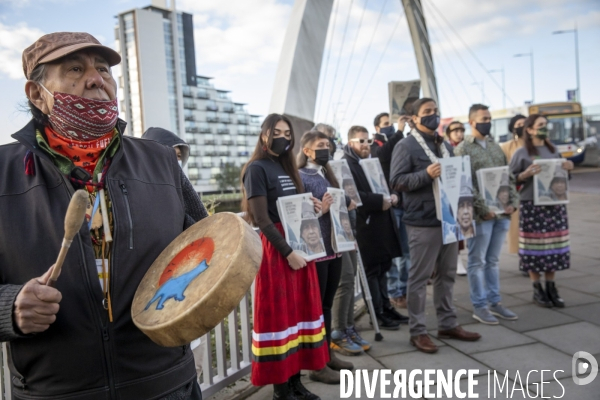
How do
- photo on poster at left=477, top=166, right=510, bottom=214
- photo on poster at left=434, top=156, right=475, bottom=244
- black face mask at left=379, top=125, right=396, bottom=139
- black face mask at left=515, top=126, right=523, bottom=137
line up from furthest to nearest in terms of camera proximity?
black face mask at left=379, top=125, right=396, bottom=139 → black face mask at left=515, top=126, right=523, bottom=137 → photo on poster at left=477, top=166, right=510, bottom=214 → photo on poster at left=434, top=156, right=475, bottom=244

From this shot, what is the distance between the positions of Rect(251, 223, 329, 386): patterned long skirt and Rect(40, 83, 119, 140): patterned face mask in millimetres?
2095

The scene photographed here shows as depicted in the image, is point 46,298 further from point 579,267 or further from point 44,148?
point 579,267

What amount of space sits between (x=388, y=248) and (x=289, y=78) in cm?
473

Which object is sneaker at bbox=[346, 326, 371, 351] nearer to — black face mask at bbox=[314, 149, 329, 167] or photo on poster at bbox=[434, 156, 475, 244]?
photo on poster at bbox=[434, 156, 475, 244]

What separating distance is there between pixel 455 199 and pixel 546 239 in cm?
169

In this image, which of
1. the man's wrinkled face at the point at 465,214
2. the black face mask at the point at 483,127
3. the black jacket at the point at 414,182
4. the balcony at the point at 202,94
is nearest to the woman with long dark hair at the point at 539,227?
the black face mask at the point at 483,127

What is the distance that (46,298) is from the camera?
4.72ft

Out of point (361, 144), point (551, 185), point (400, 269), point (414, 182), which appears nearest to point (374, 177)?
point (361, 144)

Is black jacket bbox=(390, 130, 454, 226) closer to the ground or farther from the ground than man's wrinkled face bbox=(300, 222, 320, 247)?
farther from the ground

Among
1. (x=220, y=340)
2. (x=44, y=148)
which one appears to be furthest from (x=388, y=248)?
(x=44, y=148)

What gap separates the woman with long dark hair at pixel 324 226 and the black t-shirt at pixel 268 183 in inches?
14.4

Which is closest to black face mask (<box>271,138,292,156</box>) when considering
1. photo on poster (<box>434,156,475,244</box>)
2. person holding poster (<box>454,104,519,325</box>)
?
photo on poster (<box>434,156,475,244</box>)

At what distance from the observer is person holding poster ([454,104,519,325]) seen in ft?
17.3

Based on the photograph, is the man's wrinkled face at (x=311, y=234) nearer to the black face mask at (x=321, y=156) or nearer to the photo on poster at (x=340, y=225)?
the photo on poster at (x=340, y=225)
